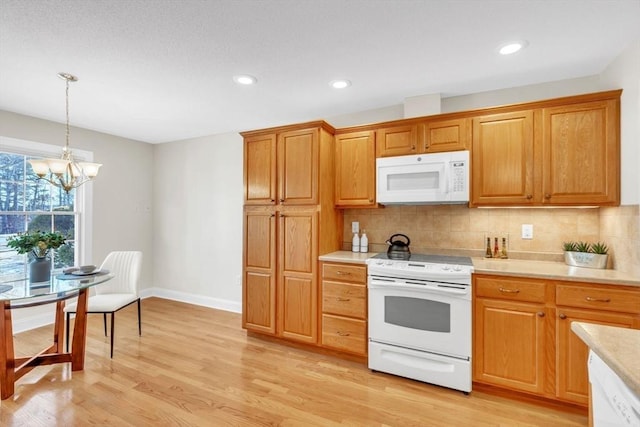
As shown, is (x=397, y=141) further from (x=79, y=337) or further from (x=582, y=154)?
(x=79, y=337)

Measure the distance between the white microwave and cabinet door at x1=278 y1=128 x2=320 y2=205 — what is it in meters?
0.63

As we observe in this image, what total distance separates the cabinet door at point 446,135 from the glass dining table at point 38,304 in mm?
3129

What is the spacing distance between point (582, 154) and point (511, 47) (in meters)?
0.99

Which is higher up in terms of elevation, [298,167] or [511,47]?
[511,47]

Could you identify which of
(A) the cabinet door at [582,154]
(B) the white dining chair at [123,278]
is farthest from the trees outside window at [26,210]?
(A) the cabinet door at [582,154]

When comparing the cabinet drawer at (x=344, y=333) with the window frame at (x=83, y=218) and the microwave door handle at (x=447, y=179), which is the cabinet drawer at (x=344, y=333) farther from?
the window frame at (x=83, y=218)

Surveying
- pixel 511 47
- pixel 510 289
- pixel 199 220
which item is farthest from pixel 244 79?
pixel 510 289

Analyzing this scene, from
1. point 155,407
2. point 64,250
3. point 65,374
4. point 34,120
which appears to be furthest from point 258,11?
point 64,250

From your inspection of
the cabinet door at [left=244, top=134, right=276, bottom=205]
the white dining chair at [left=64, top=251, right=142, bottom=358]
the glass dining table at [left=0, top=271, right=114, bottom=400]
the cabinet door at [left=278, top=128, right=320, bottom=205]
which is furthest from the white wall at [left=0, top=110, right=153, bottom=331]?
the cabinet door at [left=278, top=128, right=320, bottom=205]

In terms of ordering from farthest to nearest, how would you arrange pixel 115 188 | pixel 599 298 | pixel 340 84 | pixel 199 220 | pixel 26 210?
pixel 199 220 < pixel 115 188 < pixel 26 210 < pixel 340 84 < pixel 599 298

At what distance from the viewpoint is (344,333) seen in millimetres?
2643

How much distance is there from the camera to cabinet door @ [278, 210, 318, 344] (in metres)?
2.79

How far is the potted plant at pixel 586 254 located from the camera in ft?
7.10

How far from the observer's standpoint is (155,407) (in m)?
2.02
